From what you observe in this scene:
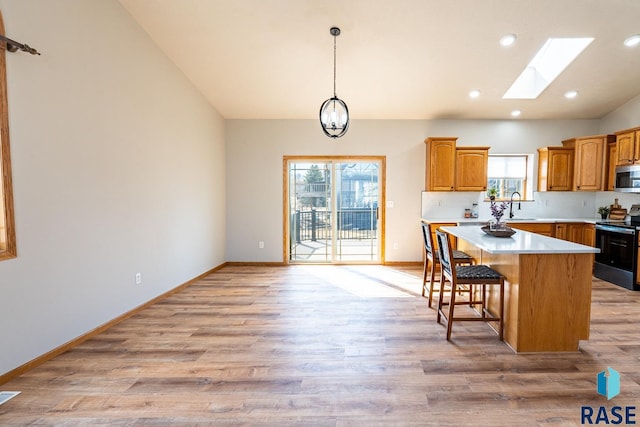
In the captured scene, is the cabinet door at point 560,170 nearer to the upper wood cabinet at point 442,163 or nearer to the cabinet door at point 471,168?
the cabinet door at point 471,168

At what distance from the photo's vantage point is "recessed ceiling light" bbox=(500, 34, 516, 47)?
3611 millimetres

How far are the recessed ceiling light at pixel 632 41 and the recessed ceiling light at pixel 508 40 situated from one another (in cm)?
137

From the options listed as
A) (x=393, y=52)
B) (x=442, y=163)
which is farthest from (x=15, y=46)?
(x=442, y=163)

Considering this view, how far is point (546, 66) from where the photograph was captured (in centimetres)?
459

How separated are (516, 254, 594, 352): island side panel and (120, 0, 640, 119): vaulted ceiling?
105 inches

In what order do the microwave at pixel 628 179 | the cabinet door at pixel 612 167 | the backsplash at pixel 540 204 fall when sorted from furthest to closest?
the backsplash at pixel 540 204 → the cabinet door at pixel 612 167 → the microwave at pixel 628 179

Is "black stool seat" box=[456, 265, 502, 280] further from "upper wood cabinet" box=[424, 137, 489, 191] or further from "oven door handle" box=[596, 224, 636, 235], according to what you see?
"oven door handle" box=[596, 224, 636, 235]

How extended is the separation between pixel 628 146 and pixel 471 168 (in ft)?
6.97

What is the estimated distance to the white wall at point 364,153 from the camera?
5570mm

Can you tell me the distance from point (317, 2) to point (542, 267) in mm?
3299

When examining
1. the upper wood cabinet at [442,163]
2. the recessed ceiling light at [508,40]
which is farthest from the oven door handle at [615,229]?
the recessed ceiling light at [508,40]

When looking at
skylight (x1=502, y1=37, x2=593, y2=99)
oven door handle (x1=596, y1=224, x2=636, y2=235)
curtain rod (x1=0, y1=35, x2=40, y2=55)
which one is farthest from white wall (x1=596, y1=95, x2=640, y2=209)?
curtain rod (x1=0, y1=35, x2=40, y2=55)
